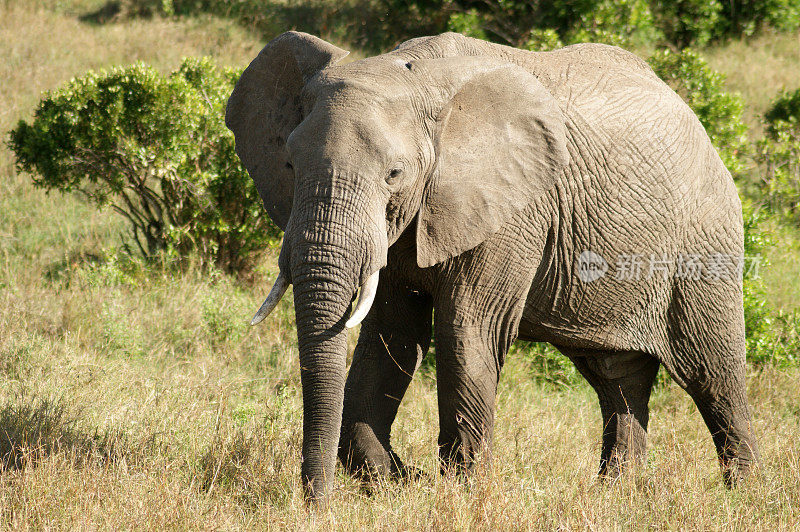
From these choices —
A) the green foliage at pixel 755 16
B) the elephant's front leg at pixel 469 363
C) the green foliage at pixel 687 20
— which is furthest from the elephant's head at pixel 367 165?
the green foliage at pixel 755 16

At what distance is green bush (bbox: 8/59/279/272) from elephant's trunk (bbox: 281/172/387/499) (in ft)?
14.3

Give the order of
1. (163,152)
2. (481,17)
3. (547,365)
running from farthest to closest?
(481,17) < (163,152) < (547,365)

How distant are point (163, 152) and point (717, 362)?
188 inches

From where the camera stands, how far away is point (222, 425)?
5.01 m

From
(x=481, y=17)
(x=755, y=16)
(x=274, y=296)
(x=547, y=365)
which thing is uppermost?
(x=755, y=16)

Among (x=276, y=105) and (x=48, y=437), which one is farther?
(x=48, y=437)

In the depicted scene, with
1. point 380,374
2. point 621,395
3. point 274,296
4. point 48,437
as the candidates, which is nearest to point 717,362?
point 621,395

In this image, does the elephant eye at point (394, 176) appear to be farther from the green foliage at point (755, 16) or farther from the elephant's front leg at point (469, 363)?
the green foliage at point (755, 16)

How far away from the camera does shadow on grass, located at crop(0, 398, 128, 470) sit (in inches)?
173

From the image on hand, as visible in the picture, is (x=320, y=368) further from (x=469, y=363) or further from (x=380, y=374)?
(x=380, y=374)

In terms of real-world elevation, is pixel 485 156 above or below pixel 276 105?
below

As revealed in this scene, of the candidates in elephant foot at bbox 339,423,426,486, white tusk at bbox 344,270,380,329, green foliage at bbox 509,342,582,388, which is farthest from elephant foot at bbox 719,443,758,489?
white tusk at bbox 344,270,380,329

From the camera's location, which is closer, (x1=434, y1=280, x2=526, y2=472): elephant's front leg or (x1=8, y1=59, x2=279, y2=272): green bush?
(x1=434, y1=280, x2=526, y2=472): elephant's front leg

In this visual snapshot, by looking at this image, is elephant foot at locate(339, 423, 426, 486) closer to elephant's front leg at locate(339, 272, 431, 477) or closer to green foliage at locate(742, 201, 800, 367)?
elephant's front leg at locate(339, 272, 431, 477)
